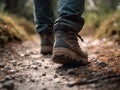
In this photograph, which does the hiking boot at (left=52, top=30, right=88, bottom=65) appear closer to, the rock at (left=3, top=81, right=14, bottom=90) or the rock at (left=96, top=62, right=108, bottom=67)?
the rock at (left=96, top=62, right=108, bottom=67)

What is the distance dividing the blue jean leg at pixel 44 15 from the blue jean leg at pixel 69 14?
0.72 metres

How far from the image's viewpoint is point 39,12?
9.93 ft

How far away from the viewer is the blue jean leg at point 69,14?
7.29 feet

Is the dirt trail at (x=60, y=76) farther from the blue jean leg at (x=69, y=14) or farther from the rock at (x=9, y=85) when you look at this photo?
the blue jean leg at (x=69, y=14)

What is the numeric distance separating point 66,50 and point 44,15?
909 millimetres

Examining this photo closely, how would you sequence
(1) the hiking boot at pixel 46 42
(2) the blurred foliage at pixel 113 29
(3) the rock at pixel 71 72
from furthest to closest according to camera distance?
(2) the blurred foliage at pixel 113 29 → (1) the hiking boot at pixel 46 42 → (3) the rock at pixel 71 72

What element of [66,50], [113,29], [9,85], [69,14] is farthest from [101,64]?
[113,29]

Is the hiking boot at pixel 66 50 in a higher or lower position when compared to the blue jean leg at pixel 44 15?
lower

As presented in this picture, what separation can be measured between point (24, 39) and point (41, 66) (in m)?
2.39

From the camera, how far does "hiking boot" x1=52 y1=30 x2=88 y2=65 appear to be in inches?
86.6

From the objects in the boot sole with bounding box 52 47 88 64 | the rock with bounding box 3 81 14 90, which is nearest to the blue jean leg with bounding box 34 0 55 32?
the boot sole with bounding box 52 47 88 64

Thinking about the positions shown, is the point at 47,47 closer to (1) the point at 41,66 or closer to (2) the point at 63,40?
(1) the point at 41,66

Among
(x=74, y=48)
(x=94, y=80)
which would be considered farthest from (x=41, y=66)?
(x=94, y=80)

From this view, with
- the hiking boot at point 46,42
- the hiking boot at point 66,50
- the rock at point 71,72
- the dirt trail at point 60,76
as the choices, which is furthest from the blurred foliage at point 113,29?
the rock at point 71,72
